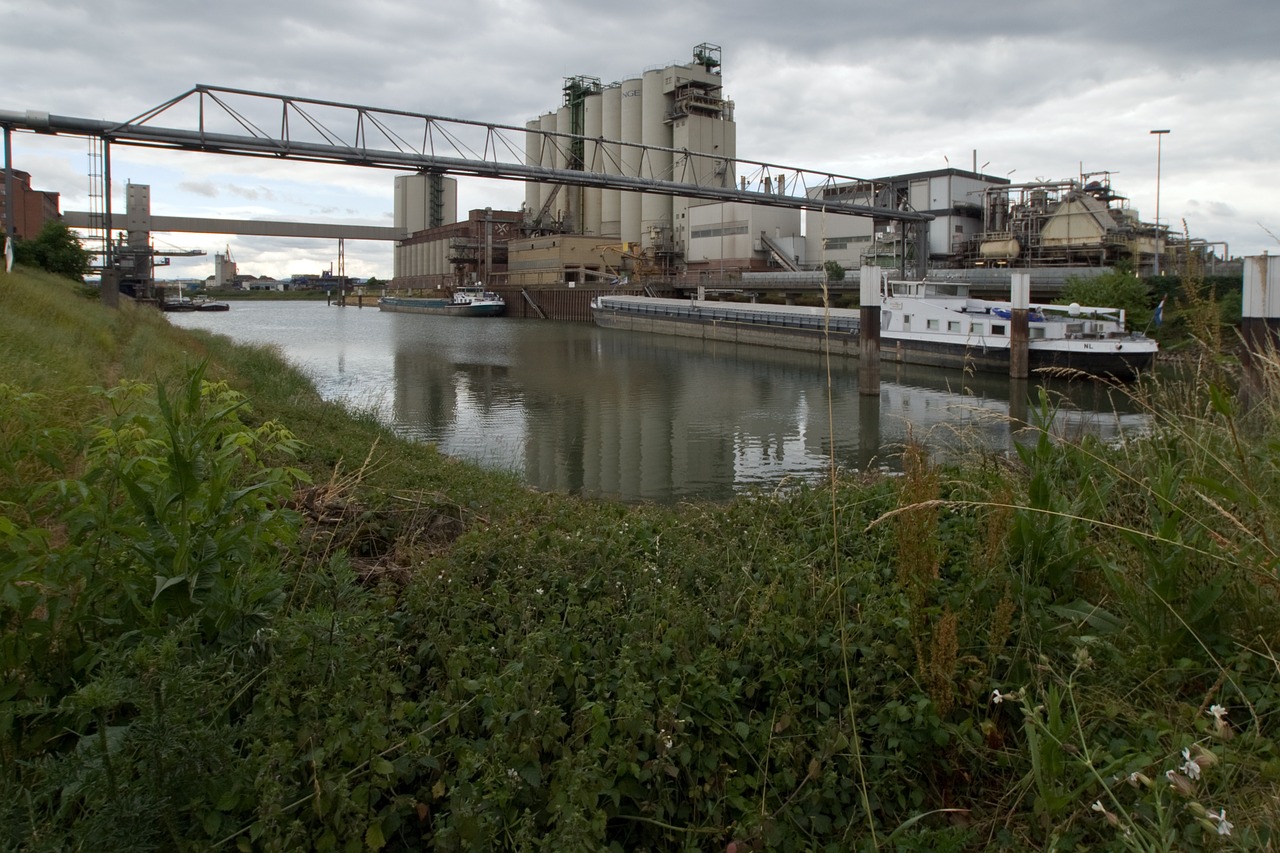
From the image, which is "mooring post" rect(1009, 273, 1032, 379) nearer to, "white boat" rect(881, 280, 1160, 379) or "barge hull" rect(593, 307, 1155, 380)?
"white boat" rect(881, 280, 1160, 379)

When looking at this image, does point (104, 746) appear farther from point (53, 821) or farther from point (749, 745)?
point (749, 745)

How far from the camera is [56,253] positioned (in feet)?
121

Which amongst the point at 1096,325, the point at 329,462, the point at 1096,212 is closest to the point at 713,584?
the point at 329,462

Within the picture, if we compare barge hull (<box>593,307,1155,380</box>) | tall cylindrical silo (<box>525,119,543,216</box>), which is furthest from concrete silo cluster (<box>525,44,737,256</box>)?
barge hull (<box>593,307,1155,380</box>)

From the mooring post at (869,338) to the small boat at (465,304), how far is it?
6062 centimetres

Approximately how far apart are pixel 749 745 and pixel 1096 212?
185ft

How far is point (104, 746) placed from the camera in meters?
2.61

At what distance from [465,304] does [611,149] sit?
21042 mm

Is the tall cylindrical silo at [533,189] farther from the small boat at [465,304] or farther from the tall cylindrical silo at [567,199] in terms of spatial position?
the small boat at [465,304]

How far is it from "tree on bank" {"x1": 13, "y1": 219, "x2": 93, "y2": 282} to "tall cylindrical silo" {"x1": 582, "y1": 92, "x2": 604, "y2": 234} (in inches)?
2035

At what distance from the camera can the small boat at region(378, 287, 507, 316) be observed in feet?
289

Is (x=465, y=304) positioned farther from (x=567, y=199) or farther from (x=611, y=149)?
(x=611, y=149)

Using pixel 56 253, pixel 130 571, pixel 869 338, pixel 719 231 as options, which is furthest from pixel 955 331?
pixel 719 231

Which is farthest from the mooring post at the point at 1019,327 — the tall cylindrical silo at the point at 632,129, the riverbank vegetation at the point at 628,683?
the tall cylindrical silo at the point at 632,129
